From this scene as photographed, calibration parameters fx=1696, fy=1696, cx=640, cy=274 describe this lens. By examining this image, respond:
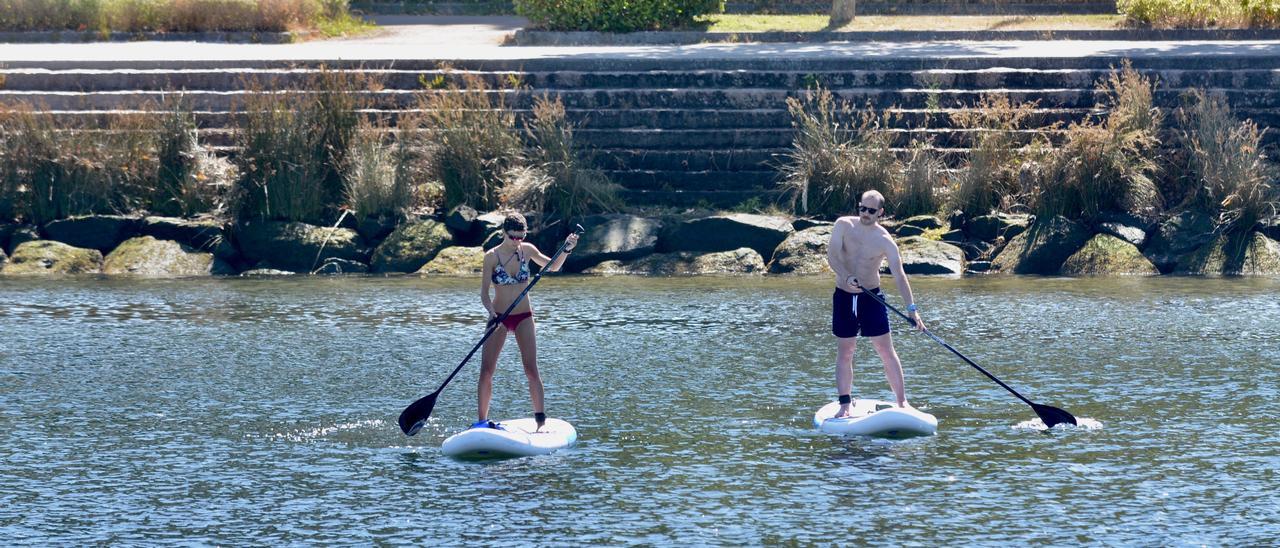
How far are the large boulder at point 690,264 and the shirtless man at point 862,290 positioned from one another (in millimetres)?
8596

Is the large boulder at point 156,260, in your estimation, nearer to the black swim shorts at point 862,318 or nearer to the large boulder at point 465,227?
the large boulder at point 465,227

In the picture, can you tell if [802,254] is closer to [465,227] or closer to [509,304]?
[465,227]

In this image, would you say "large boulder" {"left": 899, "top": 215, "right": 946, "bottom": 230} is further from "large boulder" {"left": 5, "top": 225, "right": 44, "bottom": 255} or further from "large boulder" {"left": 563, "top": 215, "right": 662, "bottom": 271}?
"large boulder" {"left": 5, "top": 225, "right": 44, "bottom": 255}

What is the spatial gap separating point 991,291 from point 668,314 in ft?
12.3

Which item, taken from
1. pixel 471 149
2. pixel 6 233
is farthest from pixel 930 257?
pixel 6 233

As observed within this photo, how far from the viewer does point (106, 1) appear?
2956 centimetres

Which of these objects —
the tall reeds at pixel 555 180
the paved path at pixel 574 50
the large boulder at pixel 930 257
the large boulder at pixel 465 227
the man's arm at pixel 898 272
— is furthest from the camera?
the paved path at pixel 574 50

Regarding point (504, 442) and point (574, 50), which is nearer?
point (504, 442)

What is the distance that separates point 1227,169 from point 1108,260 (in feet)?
6.15

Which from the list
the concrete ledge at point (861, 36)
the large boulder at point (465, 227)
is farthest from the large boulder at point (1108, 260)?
the concrete ledge at point (861, 36)

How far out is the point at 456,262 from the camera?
1991 cm

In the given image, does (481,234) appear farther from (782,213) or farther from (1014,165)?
(1014,165)

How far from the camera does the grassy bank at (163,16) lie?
95.2 ft

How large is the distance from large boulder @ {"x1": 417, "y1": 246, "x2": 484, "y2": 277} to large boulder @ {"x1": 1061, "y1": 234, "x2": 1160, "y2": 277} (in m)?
6.77
